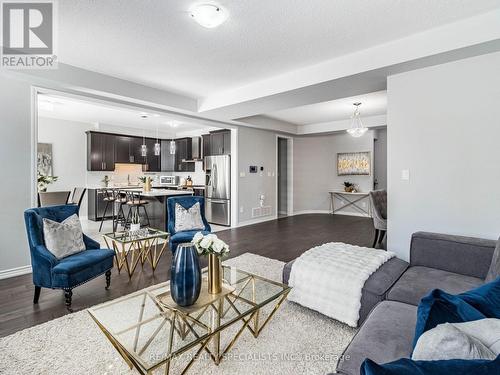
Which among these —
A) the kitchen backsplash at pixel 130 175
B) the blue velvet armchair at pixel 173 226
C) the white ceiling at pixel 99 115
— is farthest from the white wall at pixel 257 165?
the blue velvet armchair at pixel 173 226

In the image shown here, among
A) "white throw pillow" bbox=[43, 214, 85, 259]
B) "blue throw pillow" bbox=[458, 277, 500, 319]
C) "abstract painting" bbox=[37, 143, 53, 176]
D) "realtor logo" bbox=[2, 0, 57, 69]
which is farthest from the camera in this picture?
"abstract painting" bbox=[37, 143, 53, 176]

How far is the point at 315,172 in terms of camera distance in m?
8.62

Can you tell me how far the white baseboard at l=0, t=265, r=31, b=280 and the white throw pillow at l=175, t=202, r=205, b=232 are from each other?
1914 millimetres

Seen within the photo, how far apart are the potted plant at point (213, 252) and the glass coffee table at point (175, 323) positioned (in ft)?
0.22

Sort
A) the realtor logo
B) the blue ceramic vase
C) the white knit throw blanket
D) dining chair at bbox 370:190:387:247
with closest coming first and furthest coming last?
the blue ceramic vase, the white knit throw blanket, the realtor logo, dining chair at bbox 370:190:387:247

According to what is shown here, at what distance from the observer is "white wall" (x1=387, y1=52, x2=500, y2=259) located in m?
2.69

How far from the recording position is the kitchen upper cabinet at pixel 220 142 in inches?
256

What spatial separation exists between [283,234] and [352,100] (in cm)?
297

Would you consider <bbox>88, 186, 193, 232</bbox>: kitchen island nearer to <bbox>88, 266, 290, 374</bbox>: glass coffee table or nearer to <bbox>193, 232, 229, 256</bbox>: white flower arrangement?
<bbox>88, 266, 290, 374</bbox>: glass coffee table

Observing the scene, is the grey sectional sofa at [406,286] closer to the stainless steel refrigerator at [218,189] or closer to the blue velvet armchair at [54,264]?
the blue velvet armchair at [54,264]

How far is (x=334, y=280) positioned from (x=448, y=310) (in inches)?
55.0

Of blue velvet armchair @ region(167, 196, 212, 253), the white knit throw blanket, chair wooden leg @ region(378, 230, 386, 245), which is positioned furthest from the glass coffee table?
chair wooden leg @ region(378, 230, 386, 245)

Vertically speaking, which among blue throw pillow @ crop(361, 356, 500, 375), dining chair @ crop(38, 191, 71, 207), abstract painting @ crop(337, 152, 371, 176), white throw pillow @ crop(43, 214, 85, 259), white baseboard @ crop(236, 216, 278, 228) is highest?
abstract painting @ crop(337, 152, 371, 176)

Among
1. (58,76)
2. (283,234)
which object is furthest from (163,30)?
(283,234)
